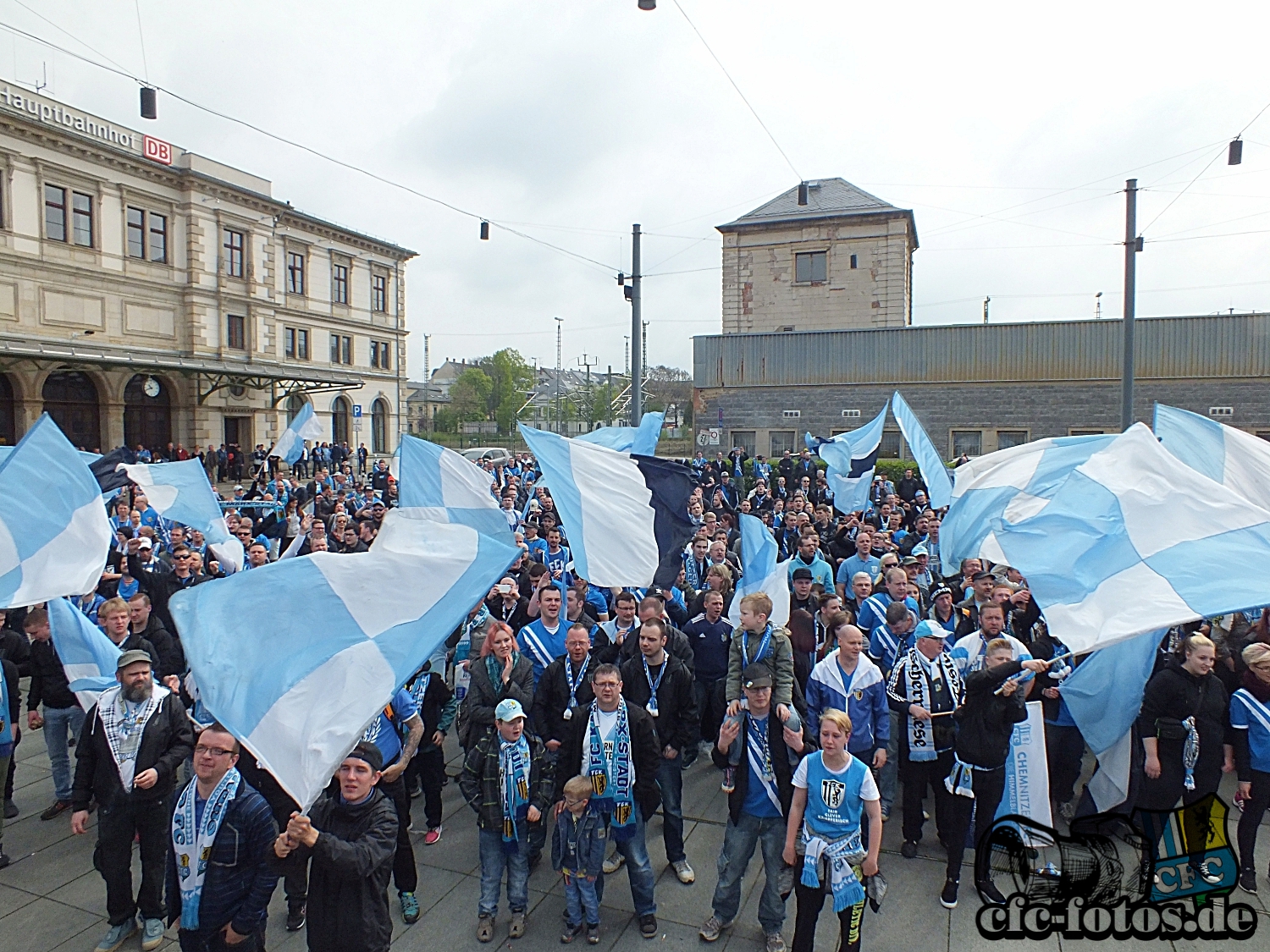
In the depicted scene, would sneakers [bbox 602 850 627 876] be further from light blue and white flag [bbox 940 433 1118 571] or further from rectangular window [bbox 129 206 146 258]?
rectangular window [bbox 129 206 146 258]

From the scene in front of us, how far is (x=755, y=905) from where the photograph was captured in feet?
16.9

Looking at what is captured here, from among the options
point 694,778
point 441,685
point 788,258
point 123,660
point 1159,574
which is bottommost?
point 694,778

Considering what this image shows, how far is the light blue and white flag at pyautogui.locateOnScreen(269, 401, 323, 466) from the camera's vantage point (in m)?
18.8

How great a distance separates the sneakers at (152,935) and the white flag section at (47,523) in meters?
2.68

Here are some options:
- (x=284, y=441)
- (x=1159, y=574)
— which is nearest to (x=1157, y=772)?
(x=1159, y=574)

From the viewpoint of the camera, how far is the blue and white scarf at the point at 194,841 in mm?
3959

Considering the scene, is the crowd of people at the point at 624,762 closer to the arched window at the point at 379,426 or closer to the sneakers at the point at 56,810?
the sneakers at the point at 56,810

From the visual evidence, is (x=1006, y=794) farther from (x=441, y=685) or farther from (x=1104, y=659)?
(x=441, y=685)

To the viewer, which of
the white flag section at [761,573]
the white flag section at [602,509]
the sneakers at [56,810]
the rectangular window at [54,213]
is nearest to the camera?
the sneakers at [56,810]

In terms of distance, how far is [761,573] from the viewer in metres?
7.66

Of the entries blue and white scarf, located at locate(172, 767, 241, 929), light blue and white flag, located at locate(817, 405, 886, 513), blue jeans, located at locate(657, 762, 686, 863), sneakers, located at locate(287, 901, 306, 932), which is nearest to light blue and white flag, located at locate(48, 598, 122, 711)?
sneakers, located at locate(287, 901, 306, 932)

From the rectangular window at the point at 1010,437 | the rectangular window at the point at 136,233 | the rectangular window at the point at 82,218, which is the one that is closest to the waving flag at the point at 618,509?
the rectangular window at the point at 1010,437

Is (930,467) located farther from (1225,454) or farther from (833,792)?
(833,792)

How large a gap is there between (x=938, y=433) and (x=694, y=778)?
27518mm
